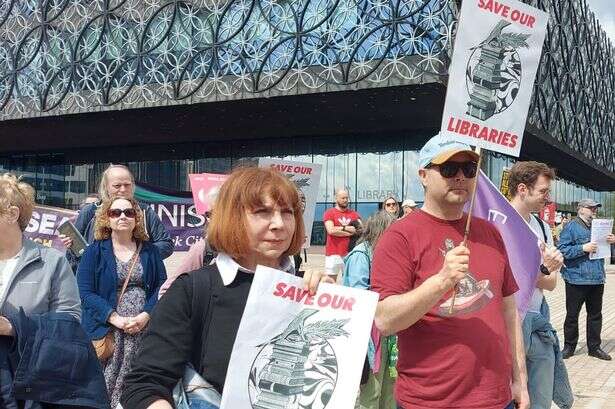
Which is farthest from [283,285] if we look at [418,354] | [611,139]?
[611,139]

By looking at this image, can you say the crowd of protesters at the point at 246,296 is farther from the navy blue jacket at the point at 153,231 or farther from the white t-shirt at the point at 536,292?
the navy blue jacket at the point at 153,231

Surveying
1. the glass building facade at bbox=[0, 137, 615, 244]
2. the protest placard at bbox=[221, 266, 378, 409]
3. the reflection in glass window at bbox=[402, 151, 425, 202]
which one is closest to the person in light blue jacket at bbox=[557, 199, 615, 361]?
the protest placard at bbox=[221, 266, 378, 409]

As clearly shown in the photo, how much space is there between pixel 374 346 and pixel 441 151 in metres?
1.91

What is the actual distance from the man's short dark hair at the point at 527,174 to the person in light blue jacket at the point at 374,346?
88cm

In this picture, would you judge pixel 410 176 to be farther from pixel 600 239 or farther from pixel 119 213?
pixel 119 213

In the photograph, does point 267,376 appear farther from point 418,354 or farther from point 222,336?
point 418,354

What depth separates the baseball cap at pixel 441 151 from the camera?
254cm

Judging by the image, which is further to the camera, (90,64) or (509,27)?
(90,64)

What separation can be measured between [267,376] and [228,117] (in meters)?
26.7

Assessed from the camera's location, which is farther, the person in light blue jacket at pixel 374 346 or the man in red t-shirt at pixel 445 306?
the person in light blue jacket at pixel 374 346

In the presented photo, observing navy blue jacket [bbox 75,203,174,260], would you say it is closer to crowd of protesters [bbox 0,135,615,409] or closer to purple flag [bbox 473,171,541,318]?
crowd of protesters [bbox 0,135,615,409]

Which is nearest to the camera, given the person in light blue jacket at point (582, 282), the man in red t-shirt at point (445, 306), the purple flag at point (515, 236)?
the man in red t-shirt at point (445, 306)

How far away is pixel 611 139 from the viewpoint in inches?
1806

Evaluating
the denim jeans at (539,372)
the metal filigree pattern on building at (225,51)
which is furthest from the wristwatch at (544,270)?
the metal filigree pattern on building at (225,51)
